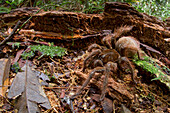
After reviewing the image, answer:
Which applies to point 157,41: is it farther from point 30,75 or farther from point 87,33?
point 30,75

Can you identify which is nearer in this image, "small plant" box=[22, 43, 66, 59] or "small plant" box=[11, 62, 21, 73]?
"small plant" box=[11, 62, 21, 73]

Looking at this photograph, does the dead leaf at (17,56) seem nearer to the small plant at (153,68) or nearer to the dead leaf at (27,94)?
the dead leaf at (27,94)

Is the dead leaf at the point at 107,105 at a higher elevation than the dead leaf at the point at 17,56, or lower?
lower

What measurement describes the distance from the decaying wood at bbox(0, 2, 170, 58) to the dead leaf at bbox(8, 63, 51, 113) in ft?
4.72

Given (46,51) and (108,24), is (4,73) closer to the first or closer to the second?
(46,51)

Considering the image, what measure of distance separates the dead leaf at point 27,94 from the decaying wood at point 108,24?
4.72 ft

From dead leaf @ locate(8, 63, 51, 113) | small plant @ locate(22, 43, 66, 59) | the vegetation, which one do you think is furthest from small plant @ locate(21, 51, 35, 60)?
the vegetation

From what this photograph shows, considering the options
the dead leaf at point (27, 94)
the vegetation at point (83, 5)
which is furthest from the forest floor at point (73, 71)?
the vegetation at point (83, 5)

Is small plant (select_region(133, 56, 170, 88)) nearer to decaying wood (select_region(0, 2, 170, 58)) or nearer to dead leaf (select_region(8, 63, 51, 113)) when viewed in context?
decaying wood (select_region(0, 2, 170, 58))

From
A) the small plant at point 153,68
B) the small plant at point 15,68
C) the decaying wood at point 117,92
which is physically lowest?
the decaying wood at point 117,92

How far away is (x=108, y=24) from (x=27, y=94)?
7.83 feet

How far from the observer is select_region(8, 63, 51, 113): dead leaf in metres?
1.13

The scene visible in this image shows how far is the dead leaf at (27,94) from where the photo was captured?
1.13m

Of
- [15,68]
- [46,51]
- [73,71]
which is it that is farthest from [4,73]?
[73,71]
